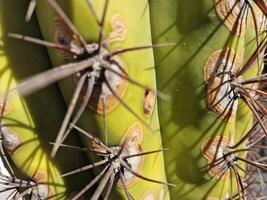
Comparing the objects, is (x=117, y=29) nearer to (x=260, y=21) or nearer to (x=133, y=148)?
(x=133, y=148)

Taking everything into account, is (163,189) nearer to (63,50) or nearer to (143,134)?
(143,134)

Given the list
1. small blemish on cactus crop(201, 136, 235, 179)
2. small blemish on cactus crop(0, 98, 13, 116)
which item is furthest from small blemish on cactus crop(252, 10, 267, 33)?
small blemish on cactus crop(0, 98, 13, 116)

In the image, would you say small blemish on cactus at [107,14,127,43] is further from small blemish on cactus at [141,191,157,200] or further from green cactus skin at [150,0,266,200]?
small blemish on cactus at [141,191,157,200]

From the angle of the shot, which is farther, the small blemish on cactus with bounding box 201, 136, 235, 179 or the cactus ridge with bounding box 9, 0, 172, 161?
the small blemish on cactus with bounding box 201, 136, 235, 179

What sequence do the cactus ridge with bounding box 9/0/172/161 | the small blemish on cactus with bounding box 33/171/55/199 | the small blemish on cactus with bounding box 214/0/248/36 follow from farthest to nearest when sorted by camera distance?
the small blemish on cactus with bounding box 33/171/55/199, the small blemish on cactus with bounding box 214/0/248/36, the cactus ridge with bounding box 9/0/172/161

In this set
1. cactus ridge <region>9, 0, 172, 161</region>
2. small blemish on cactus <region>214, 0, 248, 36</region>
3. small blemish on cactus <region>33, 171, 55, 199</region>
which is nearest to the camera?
cactus ridge <region>9, 0, 172, 161</region>

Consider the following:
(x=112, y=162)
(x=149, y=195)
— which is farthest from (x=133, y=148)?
(x=149, y=195)
